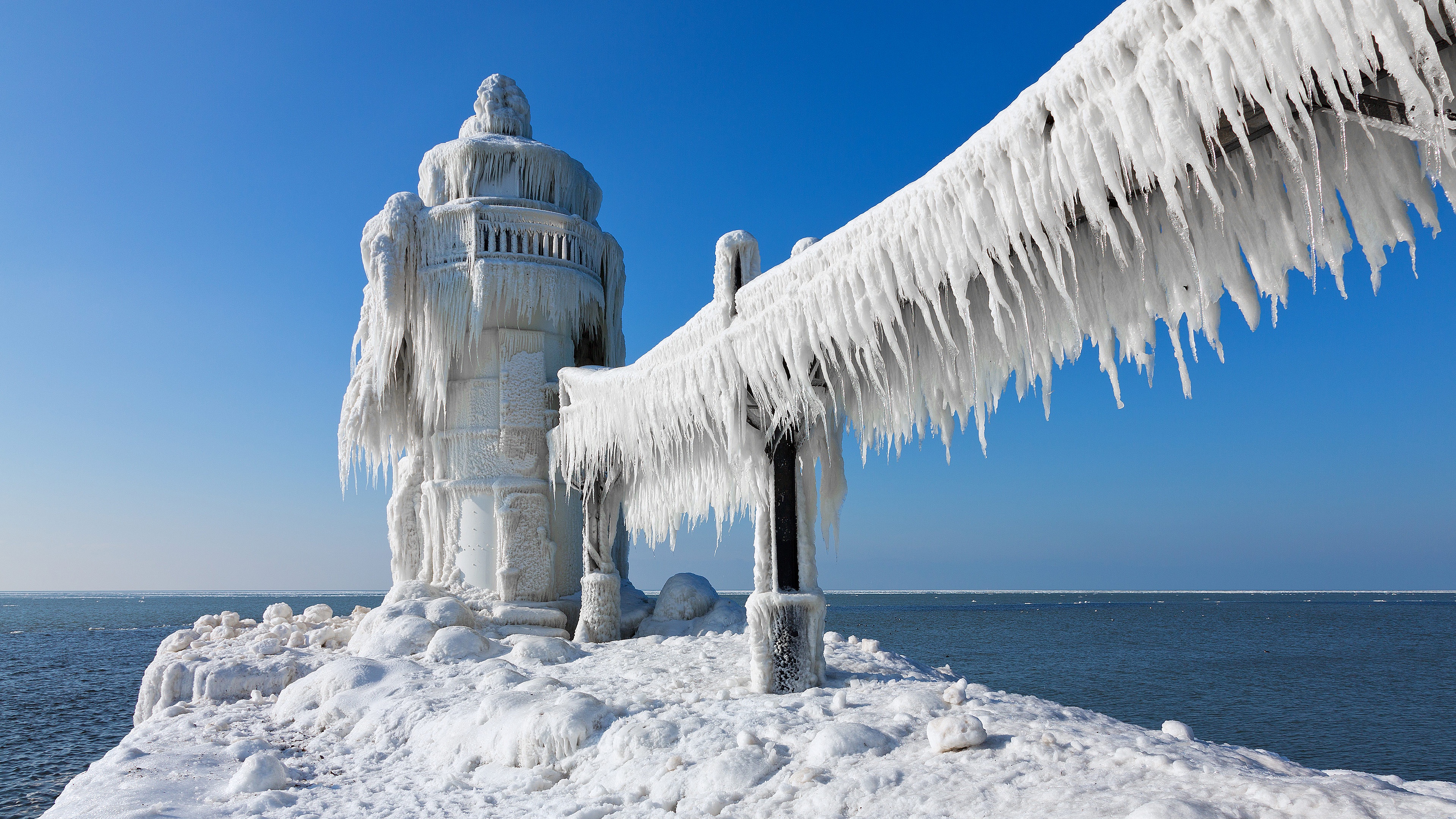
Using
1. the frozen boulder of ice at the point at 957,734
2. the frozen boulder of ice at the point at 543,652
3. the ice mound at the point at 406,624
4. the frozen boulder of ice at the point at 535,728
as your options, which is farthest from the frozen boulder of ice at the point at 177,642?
the frozen boulder of ice at the point at 957,734

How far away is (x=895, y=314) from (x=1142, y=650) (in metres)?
38.2

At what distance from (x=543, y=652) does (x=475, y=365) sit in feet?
21.5

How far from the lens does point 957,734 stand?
4898mm

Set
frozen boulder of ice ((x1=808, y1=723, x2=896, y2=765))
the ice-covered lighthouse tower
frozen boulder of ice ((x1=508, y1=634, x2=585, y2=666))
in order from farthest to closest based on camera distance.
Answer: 1. the ice-covered lighthouse tower
2. frozen boulder of ice ((x1=508, y1=634, x2=585, y2=666))
3. frozen boulder of ice ((x1=808, y1=723, x2=896, y2=765))

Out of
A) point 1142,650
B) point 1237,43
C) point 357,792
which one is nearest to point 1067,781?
point 1237,43

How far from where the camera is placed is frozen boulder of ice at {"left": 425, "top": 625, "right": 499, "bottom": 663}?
10.7 meters

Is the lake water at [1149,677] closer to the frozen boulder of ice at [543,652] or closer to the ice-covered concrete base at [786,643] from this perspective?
the frozen boulder of ice at [543,652]

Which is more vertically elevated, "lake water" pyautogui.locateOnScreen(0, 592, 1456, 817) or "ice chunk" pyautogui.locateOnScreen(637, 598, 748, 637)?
"ice chunk" pyautogui.locateOnScreen(637, 598, 748, 637)

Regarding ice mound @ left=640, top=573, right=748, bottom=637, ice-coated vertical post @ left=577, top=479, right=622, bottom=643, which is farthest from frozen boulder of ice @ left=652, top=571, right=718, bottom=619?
ice-coated vertical post @ left=577, top=479, right=622, bottom=643

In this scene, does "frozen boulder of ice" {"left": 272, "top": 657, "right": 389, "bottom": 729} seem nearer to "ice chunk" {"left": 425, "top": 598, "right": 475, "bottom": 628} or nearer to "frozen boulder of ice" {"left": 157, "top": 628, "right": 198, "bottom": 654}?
"ice chunk" {"left": 425, "top": 598, "right": 475, "bottom": 628}

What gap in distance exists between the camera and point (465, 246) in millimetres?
15141

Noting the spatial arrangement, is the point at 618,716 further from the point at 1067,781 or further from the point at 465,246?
the point at 465,246

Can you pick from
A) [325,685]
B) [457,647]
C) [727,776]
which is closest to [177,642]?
[457,647]

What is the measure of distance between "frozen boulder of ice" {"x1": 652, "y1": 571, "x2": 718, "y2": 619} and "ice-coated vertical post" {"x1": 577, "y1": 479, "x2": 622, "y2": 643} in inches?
30.5
